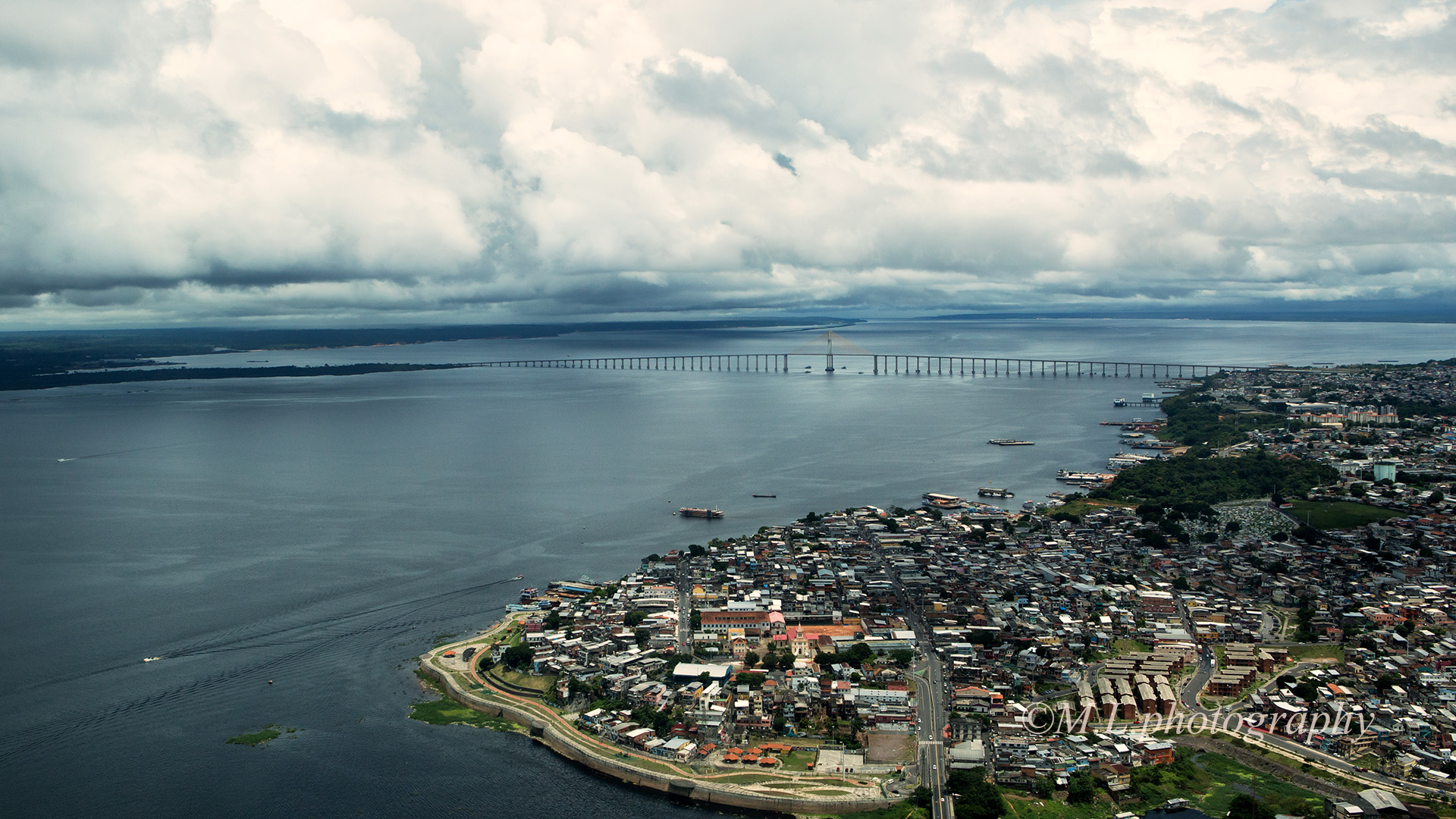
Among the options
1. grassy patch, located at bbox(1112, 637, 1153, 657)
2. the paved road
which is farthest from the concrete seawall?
grassy patch, located at bbox(1112, 637, 1153, 657)

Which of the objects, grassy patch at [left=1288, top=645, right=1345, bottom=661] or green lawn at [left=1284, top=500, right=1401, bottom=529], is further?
green lawn at [left=1284, top=500, right=1401, bottom=529]

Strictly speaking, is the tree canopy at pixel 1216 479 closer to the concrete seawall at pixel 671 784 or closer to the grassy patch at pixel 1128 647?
the grassy patch at pixel 1128 647

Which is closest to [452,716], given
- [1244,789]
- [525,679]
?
[525,679]

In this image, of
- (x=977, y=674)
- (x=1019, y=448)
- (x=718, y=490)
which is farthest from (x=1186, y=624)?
(x=1019, y=448)

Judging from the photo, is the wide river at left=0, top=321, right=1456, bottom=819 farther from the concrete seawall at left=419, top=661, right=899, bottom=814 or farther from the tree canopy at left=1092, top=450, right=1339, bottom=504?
the tree canopy at left=1092, top=450, right=1339, bottom=504

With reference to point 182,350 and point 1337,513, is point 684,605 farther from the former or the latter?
point 182,350
